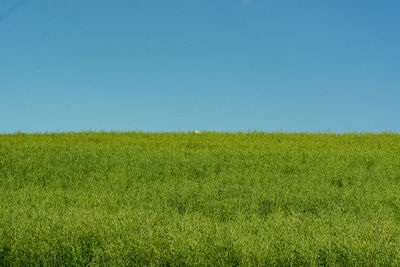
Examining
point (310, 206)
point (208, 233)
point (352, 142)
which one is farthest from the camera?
point (352, 142)

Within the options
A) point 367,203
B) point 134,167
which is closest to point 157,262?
point 367,203

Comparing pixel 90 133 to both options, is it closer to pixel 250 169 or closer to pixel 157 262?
pixel 250 169

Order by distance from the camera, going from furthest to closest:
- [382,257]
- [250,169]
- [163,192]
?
[250,169] → [163,192] → [382,257]

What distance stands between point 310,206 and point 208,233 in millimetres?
3196

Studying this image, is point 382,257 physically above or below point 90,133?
below

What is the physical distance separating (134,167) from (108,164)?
974 millimetres

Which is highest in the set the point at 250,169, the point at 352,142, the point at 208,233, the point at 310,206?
the point at 352,142

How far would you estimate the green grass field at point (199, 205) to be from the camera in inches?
144

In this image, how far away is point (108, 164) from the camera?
34.8ft

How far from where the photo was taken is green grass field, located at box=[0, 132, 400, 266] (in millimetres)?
3660

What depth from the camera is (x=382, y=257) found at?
3443 millimetres

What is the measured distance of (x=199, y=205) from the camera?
650cm

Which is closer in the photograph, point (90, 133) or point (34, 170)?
point (34, 170)

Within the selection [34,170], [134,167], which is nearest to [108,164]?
[134,167]
